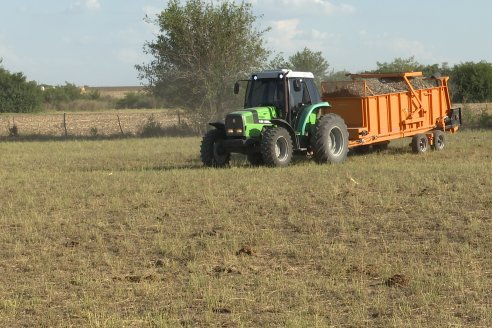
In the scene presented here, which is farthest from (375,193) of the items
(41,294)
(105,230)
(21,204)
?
(41,294)

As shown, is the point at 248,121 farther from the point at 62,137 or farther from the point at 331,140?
the point at 62,137

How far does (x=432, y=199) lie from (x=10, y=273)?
6.12 metres

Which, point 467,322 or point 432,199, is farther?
point 432,199

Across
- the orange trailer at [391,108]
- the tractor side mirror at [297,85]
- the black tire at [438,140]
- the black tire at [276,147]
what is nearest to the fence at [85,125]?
the orange trailer at [391,108]

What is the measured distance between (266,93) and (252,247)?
29.9ft

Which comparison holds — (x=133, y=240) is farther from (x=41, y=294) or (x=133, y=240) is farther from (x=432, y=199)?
(x=432, y=199)

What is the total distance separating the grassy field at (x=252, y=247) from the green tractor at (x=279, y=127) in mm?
732

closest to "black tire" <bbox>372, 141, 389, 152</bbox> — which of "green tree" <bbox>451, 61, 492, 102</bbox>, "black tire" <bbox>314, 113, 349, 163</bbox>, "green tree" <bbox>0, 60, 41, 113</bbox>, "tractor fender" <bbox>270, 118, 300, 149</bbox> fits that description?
"black tire" <bbox>314, 113, 349, 163</bbox>

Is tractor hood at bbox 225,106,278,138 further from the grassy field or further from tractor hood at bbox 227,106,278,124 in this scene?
Answer: the grassy field

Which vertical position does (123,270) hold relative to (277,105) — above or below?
below

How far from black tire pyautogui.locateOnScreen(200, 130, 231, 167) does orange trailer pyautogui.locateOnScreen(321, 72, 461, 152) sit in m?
2.84

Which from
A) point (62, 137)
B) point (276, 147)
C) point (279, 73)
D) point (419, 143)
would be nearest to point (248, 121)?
point (276, 147)

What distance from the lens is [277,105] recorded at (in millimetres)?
18625

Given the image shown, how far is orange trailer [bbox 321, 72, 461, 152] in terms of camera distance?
65.4ft
